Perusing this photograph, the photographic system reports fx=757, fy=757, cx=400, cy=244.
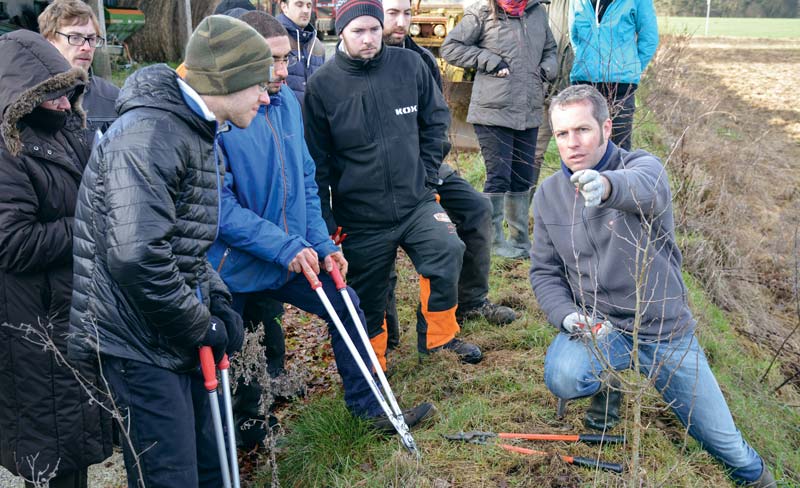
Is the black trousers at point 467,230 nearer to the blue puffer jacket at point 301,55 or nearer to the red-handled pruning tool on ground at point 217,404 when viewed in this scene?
the blue puffer jacket at point 301,55

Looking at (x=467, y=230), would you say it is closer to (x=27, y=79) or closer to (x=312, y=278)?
(x=312, y=278)

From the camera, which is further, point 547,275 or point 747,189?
point 747,189

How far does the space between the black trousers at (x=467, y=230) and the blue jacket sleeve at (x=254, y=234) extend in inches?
51.5

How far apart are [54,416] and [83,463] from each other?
25 centimetres

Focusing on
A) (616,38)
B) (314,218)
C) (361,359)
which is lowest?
(361,359)

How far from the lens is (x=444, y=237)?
4.45 meters

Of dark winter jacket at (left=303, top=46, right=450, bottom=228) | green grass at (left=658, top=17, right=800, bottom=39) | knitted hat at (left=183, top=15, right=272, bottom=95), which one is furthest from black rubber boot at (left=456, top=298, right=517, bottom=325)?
green grass at (left=658, top=17, right=800, bottom=39)

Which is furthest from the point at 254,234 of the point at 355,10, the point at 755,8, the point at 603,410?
the point at 755,8

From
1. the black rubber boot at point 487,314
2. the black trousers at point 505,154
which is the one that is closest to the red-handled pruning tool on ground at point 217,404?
the black rubber boot at point 487,314

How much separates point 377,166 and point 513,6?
2573 mm

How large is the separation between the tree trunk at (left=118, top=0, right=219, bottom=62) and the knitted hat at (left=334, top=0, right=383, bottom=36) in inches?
636

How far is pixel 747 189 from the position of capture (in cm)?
1011

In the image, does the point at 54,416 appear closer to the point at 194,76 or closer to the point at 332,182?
the point at 194,76

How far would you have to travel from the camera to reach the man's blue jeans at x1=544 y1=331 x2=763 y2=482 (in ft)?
11.7
